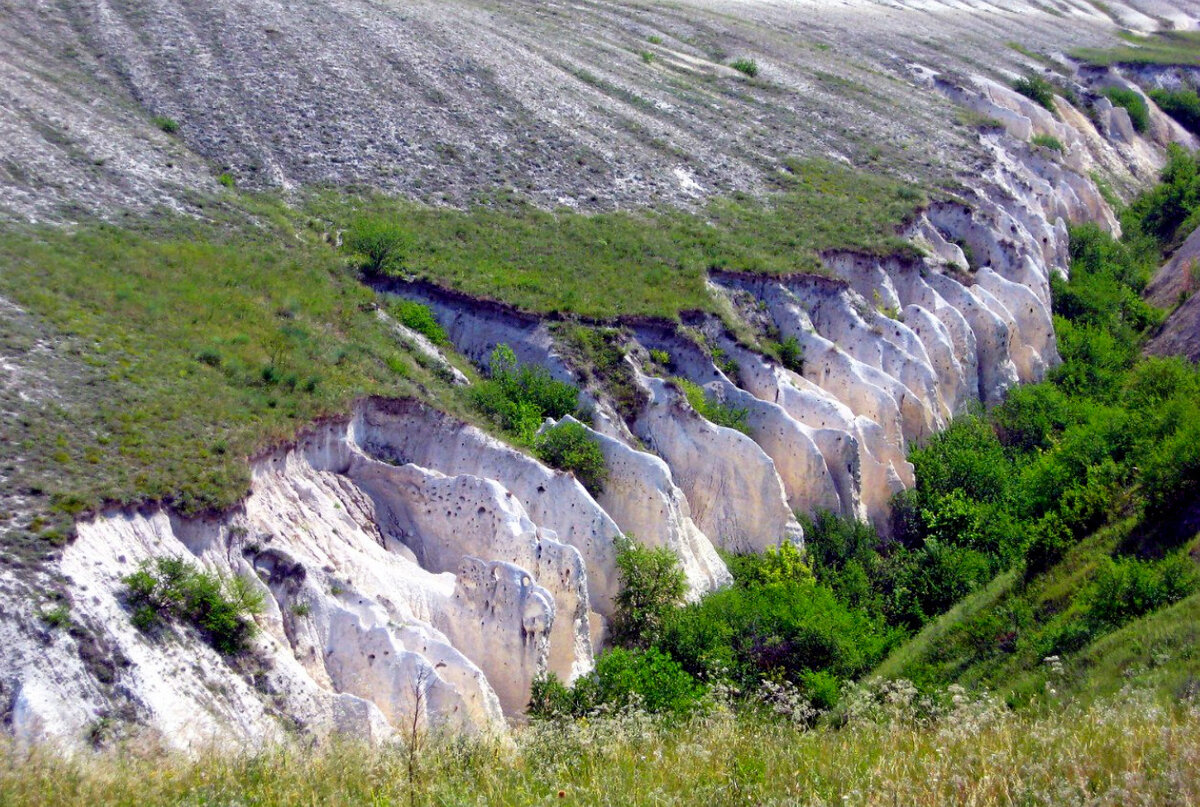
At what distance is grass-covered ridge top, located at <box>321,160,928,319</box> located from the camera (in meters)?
29.9

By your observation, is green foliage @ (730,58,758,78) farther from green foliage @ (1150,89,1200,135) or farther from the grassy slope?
green foliage @ (1150,89,1200,135)

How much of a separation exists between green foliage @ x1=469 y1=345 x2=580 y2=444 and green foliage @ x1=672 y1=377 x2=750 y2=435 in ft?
10.3

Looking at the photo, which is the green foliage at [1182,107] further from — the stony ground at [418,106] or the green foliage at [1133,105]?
the stony ground at [418,106]

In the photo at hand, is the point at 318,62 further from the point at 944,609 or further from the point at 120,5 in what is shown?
the point at 944,609

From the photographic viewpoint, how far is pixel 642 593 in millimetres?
22344

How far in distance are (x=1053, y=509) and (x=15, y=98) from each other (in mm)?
29936

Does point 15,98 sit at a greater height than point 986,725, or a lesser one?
lesser

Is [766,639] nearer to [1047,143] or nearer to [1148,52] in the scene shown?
[1047,143]

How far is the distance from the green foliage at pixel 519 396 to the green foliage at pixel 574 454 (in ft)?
1.25

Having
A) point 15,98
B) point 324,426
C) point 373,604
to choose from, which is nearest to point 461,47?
point 15,98

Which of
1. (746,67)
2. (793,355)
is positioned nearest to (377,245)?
(793,355)

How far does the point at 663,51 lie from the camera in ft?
181

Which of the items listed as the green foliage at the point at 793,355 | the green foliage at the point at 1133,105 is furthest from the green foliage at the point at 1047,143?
the green foliage at the point at 793,355

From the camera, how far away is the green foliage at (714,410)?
91.8ft
